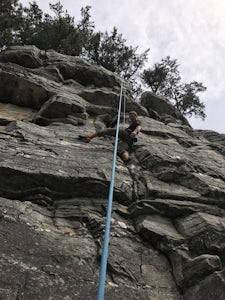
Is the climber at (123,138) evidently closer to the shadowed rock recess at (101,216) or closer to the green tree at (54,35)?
the shadowed rock recess at (101,216)

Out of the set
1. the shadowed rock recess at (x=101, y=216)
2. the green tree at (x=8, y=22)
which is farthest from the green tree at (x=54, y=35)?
the shadowed rock recess at (x=101, y=216)

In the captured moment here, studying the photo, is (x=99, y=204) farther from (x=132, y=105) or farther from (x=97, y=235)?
(x=132, y=105)

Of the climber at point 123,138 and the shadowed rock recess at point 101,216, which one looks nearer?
the shadowed rock recess at point 101,216

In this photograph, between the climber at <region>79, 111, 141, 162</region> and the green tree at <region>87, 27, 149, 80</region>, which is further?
the green tree at <region>87, 27, 149, 80</region>

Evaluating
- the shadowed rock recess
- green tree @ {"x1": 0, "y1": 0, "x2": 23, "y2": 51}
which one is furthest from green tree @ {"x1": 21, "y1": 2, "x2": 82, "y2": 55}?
the shadowed rock recess

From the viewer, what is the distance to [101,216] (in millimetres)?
7551

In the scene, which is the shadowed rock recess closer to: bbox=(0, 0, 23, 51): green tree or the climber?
the climber

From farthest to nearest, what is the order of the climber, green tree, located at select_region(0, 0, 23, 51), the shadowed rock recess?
1. green tree, located at select_region(0, 0, 23, 51)
2. the climber
3. the shadowed rock recess

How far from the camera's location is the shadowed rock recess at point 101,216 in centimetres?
587

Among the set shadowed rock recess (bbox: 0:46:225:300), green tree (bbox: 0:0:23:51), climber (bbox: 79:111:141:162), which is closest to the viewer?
shadowed rock recess (bbox: 0:46:225:300)

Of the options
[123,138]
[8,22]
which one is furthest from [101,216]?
[8,22]

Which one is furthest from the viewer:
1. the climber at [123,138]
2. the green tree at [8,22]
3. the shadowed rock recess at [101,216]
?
the green tree at [8,22]

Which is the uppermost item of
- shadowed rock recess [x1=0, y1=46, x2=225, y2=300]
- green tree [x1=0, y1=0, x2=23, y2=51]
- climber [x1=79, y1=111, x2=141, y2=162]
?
green tree [x1=0, y1=0, x2=23, y2=51]

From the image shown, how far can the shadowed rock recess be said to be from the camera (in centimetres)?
587
